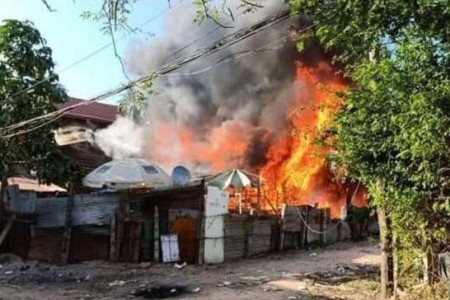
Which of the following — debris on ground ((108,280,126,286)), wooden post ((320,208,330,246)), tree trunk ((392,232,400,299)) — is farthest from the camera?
wooden post ((320,208,330,246))

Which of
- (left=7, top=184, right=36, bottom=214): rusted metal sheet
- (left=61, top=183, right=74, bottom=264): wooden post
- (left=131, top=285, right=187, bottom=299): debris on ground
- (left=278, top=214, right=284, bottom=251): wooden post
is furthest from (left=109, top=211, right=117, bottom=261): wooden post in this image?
(left=278, top=214, right=284, bottom=251): wooden post

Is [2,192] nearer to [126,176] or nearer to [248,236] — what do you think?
[126,176]

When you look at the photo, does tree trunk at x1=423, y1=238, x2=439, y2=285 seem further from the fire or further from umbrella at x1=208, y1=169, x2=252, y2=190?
the fire

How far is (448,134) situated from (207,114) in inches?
827

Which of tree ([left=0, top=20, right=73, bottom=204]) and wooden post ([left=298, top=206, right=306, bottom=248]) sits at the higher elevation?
tree ([left=0, top=20, right=73, bottom=204])

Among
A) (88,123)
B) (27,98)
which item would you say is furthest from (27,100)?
(88,123)

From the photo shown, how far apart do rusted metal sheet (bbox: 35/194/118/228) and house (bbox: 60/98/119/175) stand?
4894 mm

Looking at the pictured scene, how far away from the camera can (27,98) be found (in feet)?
A: 45.1

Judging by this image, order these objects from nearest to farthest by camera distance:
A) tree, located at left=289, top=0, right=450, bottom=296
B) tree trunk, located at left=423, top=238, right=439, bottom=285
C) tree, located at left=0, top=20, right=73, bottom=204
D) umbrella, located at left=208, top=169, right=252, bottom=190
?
tree, located at left=289, top=0, right=450, bottom=296 → tree trunk, located at left=423, top=238, right=439, bottom=285 → tree, located at left=0, top=20, right=73, bottom=204 → umbrella, located at left=208, top=169, right=252, bottom=190

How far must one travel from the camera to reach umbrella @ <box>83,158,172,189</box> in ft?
54.0

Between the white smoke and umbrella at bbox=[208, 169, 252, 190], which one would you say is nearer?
umbrella at bbox=[208, 169, 252, 190]

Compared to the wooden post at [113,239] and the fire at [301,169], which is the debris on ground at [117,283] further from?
the fire at [301,169]

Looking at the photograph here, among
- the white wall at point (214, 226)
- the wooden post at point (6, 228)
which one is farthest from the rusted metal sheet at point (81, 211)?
the white wall at point (214, 226)

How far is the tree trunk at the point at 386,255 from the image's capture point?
27.3 feet
